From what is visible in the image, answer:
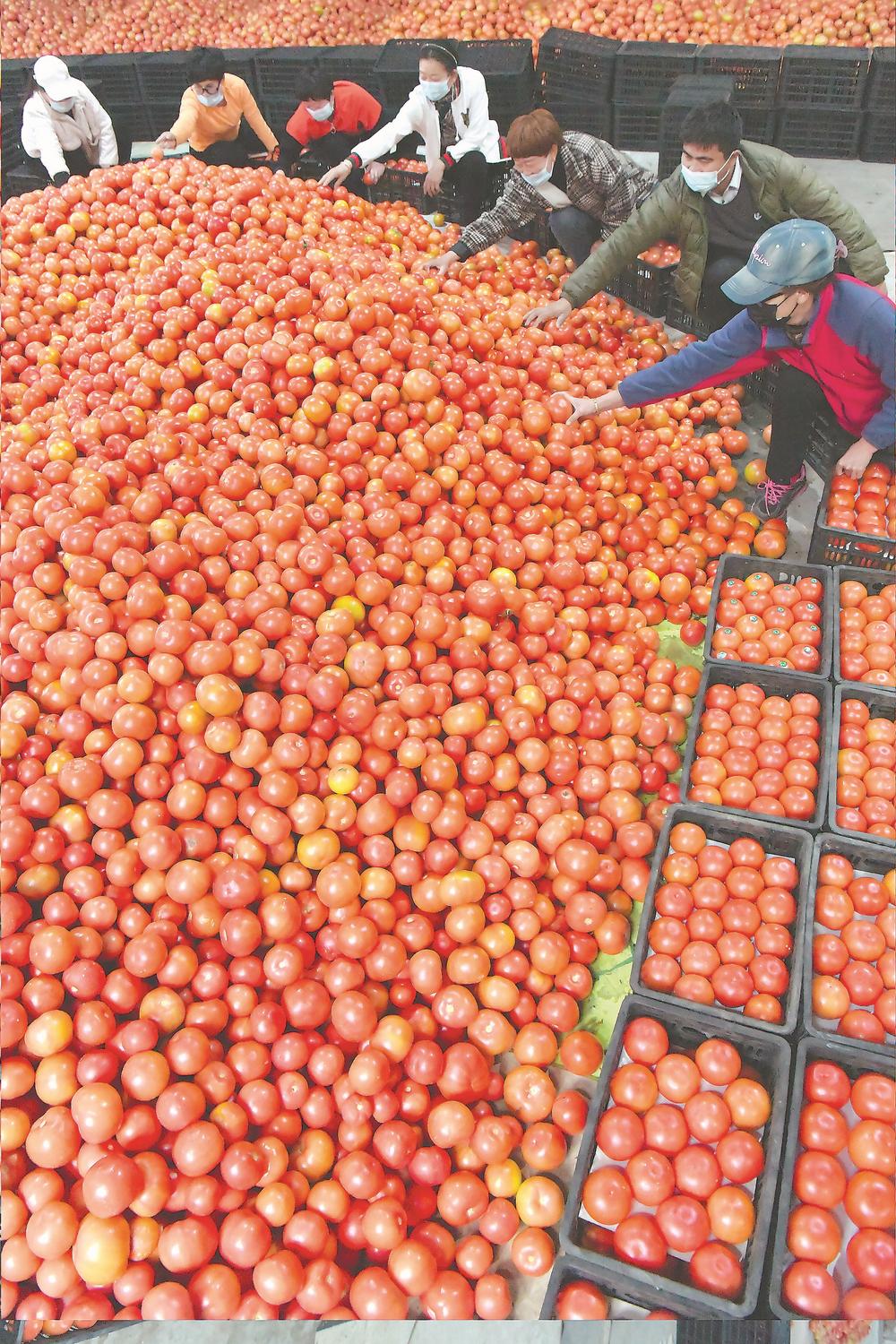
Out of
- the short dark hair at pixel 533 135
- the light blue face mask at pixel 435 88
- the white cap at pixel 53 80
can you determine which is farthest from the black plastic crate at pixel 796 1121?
the white cap at pixel 53 80

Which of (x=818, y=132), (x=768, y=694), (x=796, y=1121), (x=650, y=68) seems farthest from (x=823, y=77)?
(x=796, y=1121)

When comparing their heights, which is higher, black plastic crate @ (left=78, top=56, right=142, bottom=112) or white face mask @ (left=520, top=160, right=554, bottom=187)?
black plastic crate @ (left=78, top=56, right=142, bottom=112)

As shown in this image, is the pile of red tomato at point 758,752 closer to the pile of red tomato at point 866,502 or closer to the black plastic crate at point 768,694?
the black plastic crate at point 768,694

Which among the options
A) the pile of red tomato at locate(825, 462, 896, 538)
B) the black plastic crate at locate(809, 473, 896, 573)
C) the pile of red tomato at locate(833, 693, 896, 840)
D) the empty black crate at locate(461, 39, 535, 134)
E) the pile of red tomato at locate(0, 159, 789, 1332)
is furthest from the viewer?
the empty black crate at locate(461, 39, 535, 134)

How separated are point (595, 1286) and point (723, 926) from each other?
81 cm

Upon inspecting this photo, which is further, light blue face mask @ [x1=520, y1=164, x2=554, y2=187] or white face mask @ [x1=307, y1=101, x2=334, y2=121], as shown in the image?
white face mask @ [x1=307, y1=101, x2=334, y2=121]

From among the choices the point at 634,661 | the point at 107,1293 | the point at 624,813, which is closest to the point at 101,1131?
the point at 107,1293

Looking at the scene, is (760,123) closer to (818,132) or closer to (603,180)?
(818,132)

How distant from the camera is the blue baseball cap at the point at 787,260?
2.59 meters

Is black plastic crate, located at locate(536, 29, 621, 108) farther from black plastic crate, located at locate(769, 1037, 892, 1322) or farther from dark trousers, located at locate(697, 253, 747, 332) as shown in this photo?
black plastic crate, located at locate(769, 1037, 892, 1322)

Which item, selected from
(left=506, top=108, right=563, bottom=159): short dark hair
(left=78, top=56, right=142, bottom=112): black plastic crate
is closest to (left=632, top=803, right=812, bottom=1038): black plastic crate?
(left=506, top=108, right=563, bottom=159): short dark hair

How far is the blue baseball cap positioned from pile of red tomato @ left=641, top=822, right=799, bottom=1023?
165cm

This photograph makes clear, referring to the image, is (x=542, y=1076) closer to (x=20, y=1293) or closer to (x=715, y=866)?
(x=715, y=866)

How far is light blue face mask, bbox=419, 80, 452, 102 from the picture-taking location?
5047 millimetres
